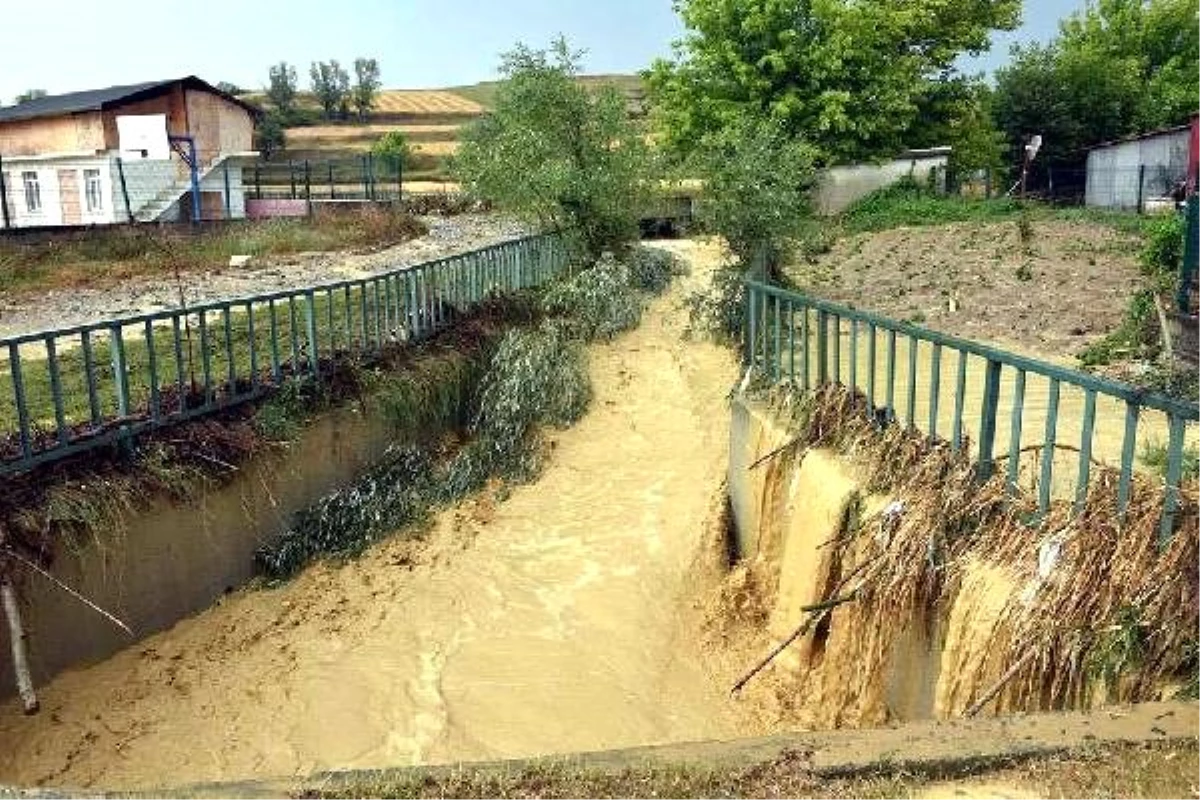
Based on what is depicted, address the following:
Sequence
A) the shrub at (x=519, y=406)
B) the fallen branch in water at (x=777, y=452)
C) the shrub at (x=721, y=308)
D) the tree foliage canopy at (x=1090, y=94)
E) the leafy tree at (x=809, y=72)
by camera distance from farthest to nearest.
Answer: the tree foliage canopy at (x=1090, y=94) → the leafy tree at (x=809, y=72) → the shrub at (x=721, y=308) → the shrub at (x=519, y=406) → the fallen branch in water at (x=777, y=452)

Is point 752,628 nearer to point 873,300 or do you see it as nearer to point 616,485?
point 616,485

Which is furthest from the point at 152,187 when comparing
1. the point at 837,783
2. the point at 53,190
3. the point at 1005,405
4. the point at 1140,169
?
the point at 837,783

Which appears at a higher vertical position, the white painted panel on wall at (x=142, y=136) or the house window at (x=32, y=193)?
the white painted panel on wall at (x=142, y=136)

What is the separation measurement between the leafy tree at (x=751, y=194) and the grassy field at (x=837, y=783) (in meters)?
11.2

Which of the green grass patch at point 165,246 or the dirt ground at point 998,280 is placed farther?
the green grass patch at point 165,246

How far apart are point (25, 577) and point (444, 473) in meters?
4.60

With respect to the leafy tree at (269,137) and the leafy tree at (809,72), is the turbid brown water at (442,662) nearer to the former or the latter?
the leafy tree at (809,72)

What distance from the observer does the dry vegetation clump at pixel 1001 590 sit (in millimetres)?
4238

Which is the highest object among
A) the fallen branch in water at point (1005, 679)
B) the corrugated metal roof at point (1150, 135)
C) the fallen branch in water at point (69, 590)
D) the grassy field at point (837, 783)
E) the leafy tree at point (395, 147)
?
the leafy tree at point (395, 147)

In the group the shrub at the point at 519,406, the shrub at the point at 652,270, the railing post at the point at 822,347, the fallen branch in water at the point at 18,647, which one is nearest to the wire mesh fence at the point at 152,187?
the shrub at the point at 652,270

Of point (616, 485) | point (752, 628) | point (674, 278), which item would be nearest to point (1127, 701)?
point (752, 628)

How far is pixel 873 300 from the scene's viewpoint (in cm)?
1567

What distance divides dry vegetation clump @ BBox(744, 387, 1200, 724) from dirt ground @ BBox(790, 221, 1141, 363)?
17.3 ft

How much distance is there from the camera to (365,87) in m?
71.0
